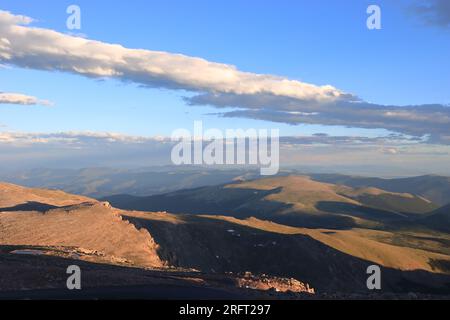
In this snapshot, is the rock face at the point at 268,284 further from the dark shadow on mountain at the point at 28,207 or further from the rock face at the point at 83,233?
the dark shadow on mountain at the point at 28,207

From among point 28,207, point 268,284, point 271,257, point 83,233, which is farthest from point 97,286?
point 28,207

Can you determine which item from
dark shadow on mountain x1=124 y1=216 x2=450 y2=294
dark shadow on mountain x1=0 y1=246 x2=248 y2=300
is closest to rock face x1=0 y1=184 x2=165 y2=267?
dark shadow on mountain x1=124 y1=216 x2=450 y2=294

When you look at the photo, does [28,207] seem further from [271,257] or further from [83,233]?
[271,257]

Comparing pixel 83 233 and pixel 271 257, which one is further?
pixel 271 257

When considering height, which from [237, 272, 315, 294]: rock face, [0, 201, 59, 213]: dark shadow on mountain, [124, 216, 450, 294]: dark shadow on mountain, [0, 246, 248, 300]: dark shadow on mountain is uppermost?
[0, 246, 248, 300]: dark shadow on mountain

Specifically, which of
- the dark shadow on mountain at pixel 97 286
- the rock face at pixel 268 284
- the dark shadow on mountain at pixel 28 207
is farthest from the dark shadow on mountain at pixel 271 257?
the dark shadow on mountain at pixel 97 286

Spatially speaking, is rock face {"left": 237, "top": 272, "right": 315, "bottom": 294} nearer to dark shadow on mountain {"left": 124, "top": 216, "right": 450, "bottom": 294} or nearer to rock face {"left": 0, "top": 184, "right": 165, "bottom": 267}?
rock face {"left": 0, "top": 184, "right": 165, "bottom": 267}

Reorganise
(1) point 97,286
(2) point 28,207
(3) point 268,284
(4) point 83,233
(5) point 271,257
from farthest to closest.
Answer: (2) point 28,207, (5) point 271,257, (4) point 83,233, (3) point 268,284, (1) point 97,286

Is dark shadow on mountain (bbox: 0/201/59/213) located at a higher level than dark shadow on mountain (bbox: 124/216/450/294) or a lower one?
higher
